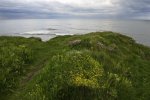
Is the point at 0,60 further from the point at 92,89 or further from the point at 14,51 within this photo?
the point at 92,89

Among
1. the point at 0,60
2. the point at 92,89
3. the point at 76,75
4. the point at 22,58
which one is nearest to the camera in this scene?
the point at 92,89

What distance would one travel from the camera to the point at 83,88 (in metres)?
11.9

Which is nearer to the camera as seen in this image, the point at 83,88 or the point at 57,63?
the point at 83,88

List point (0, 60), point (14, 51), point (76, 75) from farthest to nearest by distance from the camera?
point (14, 51)
point (0, 60)
point (76, 75)

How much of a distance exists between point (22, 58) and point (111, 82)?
26.0 ft

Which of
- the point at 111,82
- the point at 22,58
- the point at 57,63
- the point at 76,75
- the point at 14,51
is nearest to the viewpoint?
the point at 76,75

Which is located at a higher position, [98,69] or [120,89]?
[98,69]

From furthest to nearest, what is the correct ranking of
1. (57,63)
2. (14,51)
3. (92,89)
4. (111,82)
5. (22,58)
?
1. (14,51)
2. (22,58)
3. (57,63)
4. (111,82)
5. (92,89)

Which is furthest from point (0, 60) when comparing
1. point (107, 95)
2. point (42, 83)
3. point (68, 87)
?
point (107, 95)

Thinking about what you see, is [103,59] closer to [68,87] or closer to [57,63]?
[57,63]

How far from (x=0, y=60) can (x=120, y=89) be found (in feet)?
28.7

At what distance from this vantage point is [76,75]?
12633mm

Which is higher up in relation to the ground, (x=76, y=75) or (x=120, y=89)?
(x=76, y=75)

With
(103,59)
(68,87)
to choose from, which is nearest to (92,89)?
(68,87)
